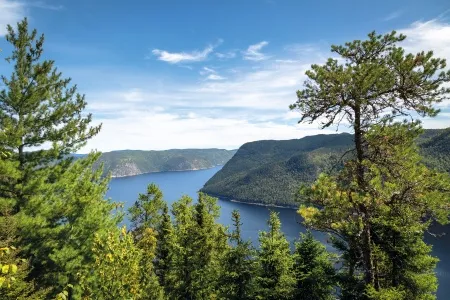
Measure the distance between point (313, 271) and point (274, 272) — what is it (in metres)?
3.26

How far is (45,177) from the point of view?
16453 millimetres

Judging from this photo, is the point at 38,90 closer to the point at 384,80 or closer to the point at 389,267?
the point at 384,80

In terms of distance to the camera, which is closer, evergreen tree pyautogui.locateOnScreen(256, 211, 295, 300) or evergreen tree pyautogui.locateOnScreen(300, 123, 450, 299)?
evergreen tree pyautogui.locateOnScreen(300, 123, 450, 299)

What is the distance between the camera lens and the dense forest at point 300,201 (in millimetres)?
11734

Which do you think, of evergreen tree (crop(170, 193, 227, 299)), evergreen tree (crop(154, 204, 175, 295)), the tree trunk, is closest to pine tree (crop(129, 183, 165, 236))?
evergreen tree (crop(154, 204, 175, 295))

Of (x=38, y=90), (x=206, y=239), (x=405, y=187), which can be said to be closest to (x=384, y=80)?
(x=405, y=187)

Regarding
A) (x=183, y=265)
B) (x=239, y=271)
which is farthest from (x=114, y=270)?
(x=183, y=265)

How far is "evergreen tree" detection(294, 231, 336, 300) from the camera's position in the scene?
2522cm

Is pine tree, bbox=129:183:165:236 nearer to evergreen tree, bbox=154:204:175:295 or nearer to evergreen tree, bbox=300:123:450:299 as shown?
evergreen tree, bbox=154:204:175:295

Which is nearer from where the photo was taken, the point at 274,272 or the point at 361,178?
the point at 361,178

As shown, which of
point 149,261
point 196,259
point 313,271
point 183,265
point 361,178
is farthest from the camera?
point 183,265

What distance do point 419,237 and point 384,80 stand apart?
1472 centimetres

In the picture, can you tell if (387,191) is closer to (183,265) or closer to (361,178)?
(361,178)

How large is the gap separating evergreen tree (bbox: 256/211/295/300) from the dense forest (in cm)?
9
